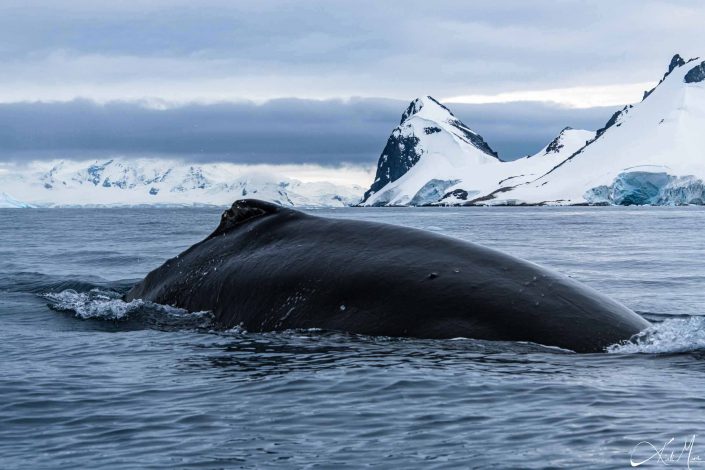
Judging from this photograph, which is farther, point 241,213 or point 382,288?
point 241,213

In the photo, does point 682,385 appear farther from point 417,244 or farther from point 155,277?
point 155,277

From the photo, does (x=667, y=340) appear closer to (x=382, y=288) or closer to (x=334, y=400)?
(x=382, y=288)

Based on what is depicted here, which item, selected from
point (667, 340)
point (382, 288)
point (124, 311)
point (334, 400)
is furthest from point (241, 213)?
point (667, 340)

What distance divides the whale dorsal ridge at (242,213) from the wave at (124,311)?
1190mm

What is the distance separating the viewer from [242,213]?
1122 cm

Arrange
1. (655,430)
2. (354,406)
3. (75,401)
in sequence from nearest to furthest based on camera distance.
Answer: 1. (655,430)
2. (354,406)
3. (75,401)

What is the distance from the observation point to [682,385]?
24.3ft

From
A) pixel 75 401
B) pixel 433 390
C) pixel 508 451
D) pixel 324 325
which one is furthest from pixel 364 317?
pixel 508 451

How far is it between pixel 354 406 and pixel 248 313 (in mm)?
3180
